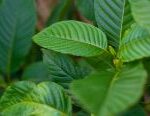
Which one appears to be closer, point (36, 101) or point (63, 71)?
point (36, 101)

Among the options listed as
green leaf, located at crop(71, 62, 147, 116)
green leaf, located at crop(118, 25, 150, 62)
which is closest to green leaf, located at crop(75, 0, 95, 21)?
green leaf, located at crop(118, 25, 150, 62)

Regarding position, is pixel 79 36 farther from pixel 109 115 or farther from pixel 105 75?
pixel 109 115

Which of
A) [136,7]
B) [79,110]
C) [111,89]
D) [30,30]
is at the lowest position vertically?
[79,110]

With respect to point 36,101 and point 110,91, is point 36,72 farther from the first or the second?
point 110,91

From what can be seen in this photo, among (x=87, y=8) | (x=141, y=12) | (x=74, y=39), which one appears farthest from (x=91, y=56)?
(x=87, y=8)

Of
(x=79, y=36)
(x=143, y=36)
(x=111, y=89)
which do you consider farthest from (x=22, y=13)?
(x=111, y=89)

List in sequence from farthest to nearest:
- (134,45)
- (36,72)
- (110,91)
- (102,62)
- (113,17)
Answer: (36,72) < (102,62) < (113,17) < (134,45) < (110,91)
